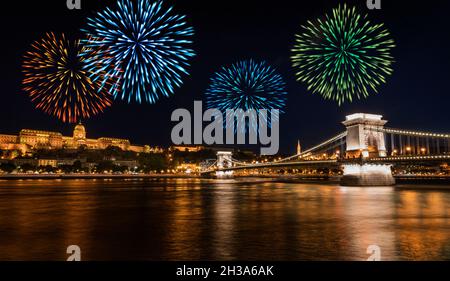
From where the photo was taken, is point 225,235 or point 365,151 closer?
point 225,235

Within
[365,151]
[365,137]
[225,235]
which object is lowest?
[225,235]

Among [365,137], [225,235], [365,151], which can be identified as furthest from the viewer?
[365,137]

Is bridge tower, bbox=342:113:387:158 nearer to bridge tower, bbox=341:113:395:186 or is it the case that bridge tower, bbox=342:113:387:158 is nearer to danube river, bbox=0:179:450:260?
bridge tower, bbox=341:113:395:186

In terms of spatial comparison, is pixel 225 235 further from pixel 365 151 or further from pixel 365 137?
pixel 365 137

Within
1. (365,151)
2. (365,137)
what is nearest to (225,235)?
(365,151)

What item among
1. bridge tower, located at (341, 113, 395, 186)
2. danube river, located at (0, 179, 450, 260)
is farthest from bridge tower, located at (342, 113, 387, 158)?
danube river, located at (0, 179, 450, 260)
